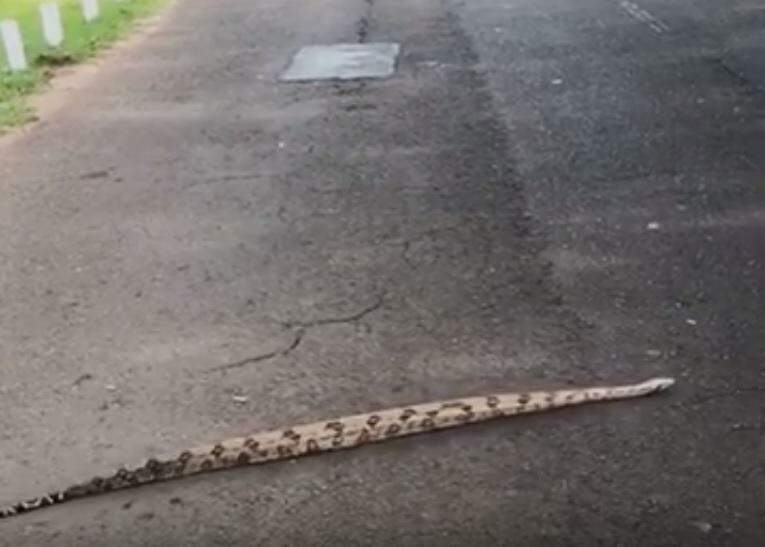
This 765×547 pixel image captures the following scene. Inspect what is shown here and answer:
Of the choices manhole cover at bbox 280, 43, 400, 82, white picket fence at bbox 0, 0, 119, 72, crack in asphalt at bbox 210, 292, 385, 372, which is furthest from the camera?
white picket fence at bbox 0, 0, 119, 72

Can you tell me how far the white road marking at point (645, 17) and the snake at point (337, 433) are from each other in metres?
9.81

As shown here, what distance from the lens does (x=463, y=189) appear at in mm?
7754

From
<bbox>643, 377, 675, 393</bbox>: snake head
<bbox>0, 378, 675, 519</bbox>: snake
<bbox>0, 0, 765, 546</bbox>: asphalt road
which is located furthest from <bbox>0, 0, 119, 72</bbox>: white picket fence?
<bbox>643, 377, 675, 393</bbox>: snake head

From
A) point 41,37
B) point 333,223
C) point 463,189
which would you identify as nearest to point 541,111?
point 463,189

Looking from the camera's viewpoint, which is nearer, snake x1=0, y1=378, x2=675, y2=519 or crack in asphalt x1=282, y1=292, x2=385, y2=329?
snake x1=0, y1=378, x2=675, y2=519

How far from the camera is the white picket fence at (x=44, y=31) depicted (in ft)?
42.3

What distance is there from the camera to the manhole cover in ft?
39.2

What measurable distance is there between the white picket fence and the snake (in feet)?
30.9

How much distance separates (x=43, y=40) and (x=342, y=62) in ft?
14.3

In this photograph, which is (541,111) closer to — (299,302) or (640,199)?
(640,199)

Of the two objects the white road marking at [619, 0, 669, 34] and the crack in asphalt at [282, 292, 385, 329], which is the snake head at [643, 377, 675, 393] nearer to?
the crack in asphalt at [282, 292, 385, 329]

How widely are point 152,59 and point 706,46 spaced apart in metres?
6.15

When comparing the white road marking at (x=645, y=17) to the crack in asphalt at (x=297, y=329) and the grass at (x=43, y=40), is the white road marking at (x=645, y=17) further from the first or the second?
the crack in asphalt at (x=297, y=329)

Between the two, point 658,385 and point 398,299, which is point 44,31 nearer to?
point 398,299
